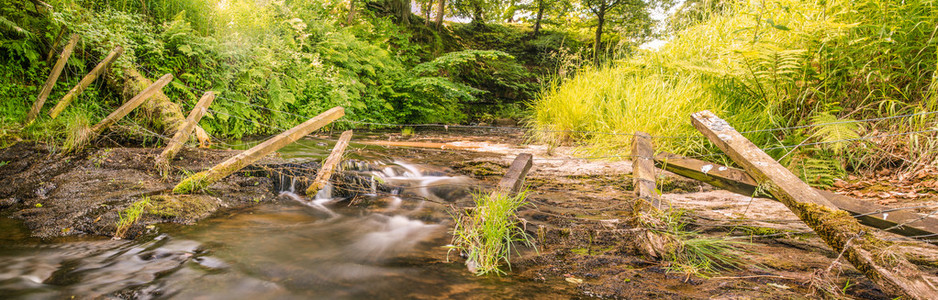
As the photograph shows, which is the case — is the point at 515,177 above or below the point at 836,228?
above

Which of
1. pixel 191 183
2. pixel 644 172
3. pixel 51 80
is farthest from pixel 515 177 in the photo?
pixel 51 80

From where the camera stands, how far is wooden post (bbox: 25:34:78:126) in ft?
17.6

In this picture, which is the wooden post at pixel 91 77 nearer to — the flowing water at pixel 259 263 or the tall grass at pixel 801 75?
the flowing water at pixel 259 263

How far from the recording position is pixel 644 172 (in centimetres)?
304

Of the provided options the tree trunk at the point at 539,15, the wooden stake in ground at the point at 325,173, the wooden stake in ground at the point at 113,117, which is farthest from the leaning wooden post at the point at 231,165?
the tree trunk at the point at 539,15

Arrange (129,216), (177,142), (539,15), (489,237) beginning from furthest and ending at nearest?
(539,15) < (177,142) < (129,216) < (489,237)

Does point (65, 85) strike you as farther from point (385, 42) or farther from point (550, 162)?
point (385, 42)

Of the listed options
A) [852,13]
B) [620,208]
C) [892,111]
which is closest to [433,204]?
[620,208]

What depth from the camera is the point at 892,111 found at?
12.2 ft

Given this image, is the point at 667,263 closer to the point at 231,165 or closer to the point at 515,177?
the point at 515,177

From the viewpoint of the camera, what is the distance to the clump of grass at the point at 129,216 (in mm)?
2909

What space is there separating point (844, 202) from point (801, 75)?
7.94 feet

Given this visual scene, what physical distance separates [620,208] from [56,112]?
7445 mm

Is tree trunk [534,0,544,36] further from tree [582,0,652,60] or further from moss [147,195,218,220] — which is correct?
moss [147,195,218,220]
